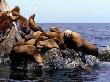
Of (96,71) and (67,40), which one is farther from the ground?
(67,40)

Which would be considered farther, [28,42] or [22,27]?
[22,27]

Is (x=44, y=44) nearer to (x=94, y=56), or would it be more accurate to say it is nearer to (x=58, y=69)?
(x=58, y=69)

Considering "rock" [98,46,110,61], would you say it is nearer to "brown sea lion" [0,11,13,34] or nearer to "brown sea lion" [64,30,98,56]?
"brown sea lion" [64,30,98,56]

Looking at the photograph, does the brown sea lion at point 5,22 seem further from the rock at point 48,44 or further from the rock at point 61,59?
the rock at point 61,59

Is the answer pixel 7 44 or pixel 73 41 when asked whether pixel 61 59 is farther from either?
pixel 7 44

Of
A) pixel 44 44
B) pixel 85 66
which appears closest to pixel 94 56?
pixel 85 66

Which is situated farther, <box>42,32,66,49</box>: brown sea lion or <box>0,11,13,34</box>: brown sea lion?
<box>0,11,13,34</box>: brown sea lion

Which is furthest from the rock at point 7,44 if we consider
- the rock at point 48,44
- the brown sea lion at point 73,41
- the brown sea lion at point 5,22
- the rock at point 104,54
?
the rock at point 104,54

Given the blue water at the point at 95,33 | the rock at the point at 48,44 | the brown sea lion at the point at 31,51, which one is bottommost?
the blue water at the point at 95,33

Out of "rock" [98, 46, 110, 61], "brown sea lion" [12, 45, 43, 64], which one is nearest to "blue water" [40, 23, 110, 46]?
"rock" [98, 46, 110, 61]

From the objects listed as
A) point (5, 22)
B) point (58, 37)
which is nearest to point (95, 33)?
point (5, 22)

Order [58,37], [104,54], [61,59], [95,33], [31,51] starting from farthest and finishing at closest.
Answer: [95,33] < [104,54] < [58,37] < [61,59] < [31,51]

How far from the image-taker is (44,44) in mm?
19422

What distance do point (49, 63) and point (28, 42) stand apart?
1593 millimetres
